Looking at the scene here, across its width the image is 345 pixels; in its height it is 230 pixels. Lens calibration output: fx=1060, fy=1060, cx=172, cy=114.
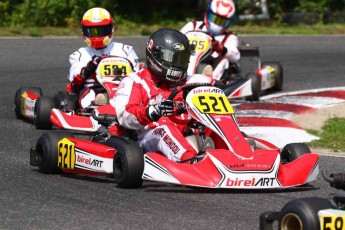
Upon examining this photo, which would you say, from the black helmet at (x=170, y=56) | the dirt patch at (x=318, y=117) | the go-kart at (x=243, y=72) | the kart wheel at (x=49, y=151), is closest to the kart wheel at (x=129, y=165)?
the kart wheel at (x=49, y=151)

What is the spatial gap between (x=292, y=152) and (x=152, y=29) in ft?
34.8

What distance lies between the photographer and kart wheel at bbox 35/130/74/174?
285 inches

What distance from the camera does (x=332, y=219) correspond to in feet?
15.3

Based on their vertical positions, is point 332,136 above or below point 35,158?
below

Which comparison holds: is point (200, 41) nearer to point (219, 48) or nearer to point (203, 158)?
point (219, 48)

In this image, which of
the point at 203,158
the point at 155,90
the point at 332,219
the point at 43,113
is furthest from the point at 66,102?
the point at 332,219

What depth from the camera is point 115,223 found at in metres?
5.68

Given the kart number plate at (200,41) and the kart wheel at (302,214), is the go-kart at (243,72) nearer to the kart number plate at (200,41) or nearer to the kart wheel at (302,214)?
the kart number plate at (200,41)

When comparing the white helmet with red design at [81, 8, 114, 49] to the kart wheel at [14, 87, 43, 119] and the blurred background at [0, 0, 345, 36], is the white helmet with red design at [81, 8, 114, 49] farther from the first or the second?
the blurred background at [0, 0, 345, 36]

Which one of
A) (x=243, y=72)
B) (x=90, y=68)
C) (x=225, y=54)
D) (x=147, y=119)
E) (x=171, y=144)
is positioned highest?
(x=147, y=119)

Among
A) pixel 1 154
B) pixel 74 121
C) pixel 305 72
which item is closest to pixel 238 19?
pixel 305 72

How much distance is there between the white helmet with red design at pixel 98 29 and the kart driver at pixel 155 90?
8.79 feet

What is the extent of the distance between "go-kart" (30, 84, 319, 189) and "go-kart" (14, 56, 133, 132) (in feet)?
6.72

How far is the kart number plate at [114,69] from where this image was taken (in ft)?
31.9
